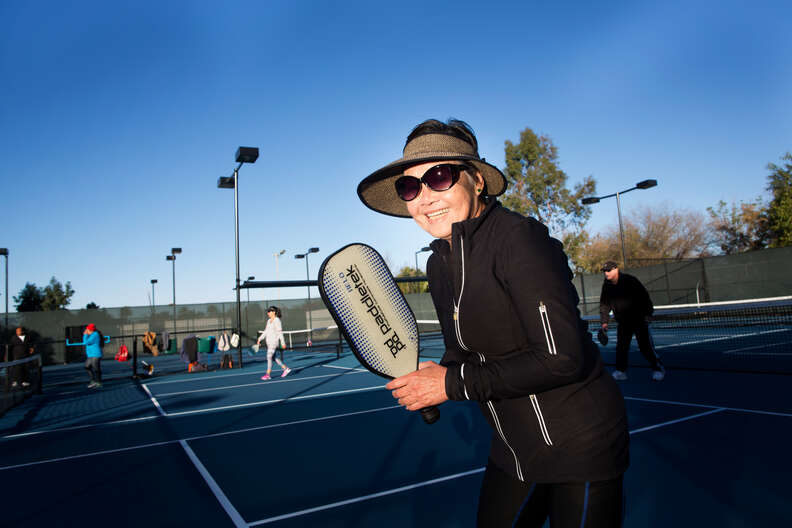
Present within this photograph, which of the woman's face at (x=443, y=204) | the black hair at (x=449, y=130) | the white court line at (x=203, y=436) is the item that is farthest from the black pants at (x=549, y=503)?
the white court line at (x=203, y=436)

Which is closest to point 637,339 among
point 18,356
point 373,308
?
point 373,308

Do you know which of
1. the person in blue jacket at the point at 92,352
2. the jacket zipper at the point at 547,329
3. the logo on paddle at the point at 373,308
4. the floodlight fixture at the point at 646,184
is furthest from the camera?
the floodlight fixture at the point at 646,184

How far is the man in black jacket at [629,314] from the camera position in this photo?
349 inches

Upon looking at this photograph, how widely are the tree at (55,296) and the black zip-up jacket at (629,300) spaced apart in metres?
65.8

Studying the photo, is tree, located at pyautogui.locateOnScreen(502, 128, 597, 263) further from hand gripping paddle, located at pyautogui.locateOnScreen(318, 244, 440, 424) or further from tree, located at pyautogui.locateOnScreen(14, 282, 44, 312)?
tree, located at pyautogui.locateOnScreen(14, 282, 44, 312)

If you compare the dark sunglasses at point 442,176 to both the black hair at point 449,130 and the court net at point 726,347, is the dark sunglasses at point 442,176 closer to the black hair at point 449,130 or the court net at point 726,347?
the black hair at point 449,130

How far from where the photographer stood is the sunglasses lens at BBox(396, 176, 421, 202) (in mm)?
1927

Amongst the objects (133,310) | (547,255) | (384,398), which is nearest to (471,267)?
(547,255)

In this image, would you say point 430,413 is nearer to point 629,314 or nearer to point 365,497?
point 365,497

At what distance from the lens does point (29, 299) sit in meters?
57.4

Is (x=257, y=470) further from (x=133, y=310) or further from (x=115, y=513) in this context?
(x=133, y=310)

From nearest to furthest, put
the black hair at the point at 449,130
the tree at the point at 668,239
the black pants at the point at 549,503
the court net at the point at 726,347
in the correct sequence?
the black pants at the point at 549,503 → the black hair at the point at 449,130 → the court net at the point at 726,347 → the tree at the point at 668,239

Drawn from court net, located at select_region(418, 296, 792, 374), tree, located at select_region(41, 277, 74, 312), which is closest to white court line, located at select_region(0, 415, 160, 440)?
court net, located at select_region(418, 296, 792, 374)

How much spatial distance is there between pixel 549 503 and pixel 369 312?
0.93 m
